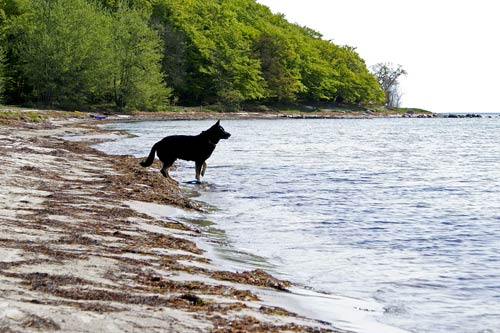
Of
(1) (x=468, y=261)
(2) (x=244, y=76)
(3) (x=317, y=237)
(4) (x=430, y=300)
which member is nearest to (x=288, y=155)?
(3) (x=317, y=237)

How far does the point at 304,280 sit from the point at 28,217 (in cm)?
401

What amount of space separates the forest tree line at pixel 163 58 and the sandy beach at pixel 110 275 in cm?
5094

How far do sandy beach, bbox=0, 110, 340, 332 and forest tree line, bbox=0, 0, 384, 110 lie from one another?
167 feet

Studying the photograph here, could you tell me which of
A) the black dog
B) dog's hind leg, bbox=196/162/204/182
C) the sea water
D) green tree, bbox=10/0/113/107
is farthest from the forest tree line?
the sea water

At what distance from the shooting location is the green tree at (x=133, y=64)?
6988 cm

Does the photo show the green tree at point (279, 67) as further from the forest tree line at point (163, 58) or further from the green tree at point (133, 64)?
the green tree at point (133, 64)

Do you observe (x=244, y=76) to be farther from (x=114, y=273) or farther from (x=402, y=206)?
(x=114, y=273)

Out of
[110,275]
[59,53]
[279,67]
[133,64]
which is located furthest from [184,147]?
[279,67]

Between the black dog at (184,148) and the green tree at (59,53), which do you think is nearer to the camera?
the black dog at (184,148)

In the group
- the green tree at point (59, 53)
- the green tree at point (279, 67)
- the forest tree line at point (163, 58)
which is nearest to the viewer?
the green tree at point (59, 53)

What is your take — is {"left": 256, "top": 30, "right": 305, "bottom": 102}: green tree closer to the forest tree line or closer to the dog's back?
the forest tree line

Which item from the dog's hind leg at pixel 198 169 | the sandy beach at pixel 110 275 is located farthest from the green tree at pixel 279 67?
the sandy beach at pixel 110 275

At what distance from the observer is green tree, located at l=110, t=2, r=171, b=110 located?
6988cm

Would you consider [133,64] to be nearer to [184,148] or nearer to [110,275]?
[184,148]
